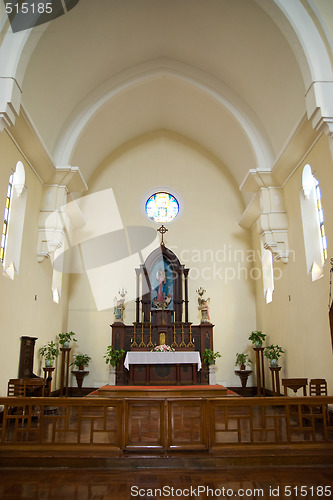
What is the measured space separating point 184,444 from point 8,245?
5268 mm

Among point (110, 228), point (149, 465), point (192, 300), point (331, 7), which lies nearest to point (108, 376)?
point (192, 300)

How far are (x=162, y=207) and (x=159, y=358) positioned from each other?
16.4ft

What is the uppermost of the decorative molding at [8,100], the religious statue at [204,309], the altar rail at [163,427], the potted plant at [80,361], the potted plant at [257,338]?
the decorative molding at [8,100]

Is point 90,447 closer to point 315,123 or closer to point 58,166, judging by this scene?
point 315,123

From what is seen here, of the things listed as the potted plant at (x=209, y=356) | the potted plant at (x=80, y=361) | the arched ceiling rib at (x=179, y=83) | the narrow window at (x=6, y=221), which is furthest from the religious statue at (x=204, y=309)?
the narrow window at (x=6, y=221)

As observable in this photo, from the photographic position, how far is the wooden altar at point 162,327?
35.6 feet

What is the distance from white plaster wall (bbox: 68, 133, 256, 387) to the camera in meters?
12.2

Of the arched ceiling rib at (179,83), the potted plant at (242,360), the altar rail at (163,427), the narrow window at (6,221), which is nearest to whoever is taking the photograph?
the altar rail at (163,427)

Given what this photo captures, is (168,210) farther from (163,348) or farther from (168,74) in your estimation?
(163,348)

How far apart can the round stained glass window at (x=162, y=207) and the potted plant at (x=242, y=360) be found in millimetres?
4699

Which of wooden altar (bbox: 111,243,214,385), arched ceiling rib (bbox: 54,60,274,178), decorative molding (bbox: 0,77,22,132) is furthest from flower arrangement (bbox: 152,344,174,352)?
decorative molding (bbox: 0,77,22,132)

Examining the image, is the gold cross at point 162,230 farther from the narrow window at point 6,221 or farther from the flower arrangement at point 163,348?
the narrow window at point 6,221

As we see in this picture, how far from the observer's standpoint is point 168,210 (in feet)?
44.0

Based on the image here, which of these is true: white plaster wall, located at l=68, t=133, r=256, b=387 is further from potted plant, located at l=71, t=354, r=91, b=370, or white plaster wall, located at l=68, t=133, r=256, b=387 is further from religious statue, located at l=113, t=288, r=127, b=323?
religious statue, located at l=113, t=288, r=127, b=323
